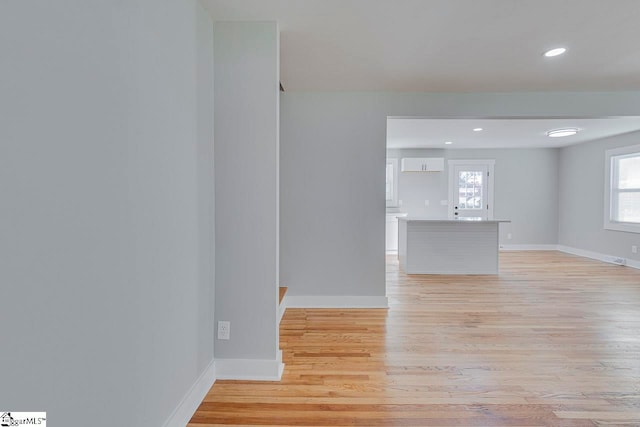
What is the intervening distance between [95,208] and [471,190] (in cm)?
791

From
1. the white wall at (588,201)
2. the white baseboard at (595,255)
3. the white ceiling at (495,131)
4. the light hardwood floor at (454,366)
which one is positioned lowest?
the light hardwood floor at (454,366)

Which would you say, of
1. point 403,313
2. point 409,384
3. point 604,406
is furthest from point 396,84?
point 604,406

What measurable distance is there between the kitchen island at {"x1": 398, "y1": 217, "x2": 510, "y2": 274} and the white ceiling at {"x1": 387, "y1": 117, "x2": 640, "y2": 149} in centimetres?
156

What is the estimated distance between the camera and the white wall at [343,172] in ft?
11.5

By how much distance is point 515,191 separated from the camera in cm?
757

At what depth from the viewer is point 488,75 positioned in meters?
3.03

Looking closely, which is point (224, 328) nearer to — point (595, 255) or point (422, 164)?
point (422, 164)

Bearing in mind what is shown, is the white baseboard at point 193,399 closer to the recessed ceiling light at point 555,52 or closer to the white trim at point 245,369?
the white trim at point 245,369

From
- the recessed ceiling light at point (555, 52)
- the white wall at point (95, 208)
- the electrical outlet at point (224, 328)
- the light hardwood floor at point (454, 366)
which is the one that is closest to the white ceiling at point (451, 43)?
the recessed ceiling light at point (555, 52)

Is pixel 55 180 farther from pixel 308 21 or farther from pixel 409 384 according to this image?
pixel 409 384

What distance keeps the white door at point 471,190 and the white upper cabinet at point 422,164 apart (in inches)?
18.0

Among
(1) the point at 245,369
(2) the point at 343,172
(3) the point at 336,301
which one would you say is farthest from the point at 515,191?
(1) the point at 245,369

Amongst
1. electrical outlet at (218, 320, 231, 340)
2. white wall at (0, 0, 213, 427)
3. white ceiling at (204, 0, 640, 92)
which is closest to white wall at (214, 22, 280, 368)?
electrical outlet at (218, 320, 231, 340)

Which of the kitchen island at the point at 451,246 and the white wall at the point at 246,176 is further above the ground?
the white wall at the point at 246,176
